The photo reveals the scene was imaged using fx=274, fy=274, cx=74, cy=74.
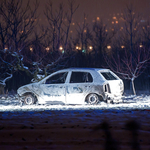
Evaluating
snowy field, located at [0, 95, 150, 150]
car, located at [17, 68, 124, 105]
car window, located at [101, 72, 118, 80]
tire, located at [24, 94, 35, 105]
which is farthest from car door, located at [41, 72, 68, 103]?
snowy field, located at [0, 95, 150, 150]

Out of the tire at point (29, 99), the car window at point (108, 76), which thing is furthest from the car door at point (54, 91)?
the car window at point (108, 76)

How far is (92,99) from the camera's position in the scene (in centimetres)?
1222

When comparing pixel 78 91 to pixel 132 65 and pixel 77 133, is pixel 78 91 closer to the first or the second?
pixel 77 133

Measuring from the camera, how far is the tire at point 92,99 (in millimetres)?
12122

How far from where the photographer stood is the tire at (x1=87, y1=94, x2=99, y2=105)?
477 inches

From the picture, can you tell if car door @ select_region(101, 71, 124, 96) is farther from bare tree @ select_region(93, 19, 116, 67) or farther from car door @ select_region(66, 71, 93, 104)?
bare tree @ select_region(93, 19, 116, 67)

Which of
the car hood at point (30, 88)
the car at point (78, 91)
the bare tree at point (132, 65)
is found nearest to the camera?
the car at point (78, 91)

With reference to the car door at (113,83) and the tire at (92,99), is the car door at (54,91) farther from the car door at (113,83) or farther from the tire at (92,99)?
the car door at (113,83)

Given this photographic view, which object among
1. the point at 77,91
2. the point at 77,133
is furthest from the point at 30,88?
the point at 77,133

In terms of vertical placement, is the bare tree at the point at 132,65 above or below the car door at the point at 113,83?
above

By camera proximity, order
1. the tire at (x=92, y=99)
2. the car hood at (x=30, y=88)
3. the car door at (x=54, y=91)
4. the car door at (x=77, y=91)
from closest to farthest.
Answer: the tire at (x=92, y=99) → the car door at (x=77, y=91) → the car door at (x=54, y=91) → the car hood at (x=30, y=88)

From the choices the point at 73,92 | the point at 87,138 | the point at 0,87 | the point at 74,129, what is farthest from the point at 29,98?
the point at 0,87

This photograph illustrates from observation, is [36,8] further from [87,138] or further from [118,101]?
[87,138]

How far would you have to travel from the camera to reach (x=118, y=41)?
35.3m
